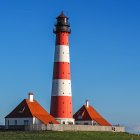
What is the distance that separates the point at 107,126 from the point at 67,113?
7602mm

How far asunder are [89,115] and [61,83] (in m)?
9.26

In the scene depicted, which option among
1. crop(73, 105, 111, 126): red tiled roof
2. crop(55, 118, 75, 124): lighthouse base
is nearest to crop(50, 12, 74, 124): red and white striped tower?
crop(55, 118, 75, 124): lighthouse base

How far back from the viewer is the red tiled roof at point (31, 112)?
72250 mm

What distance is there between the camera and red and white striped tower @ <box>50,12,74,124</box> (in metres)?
73.2

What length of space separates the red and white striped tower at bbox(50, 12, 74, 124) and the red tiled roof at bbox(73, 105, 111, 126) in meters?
6.68

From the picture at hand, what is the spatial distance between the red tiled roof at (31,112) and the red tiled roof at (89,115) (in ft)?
27.1

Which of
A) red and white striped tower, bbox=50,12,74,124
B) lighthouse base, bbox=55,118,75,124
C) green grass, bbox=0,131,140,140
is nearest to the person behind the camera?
green grass, bbox=0,131,140,140

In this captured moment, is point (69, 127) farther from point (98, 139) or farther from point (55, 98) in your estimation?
point (98, 139)

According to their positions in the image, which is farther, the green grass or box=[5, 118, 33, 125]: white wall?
box=[5, 118, 33, 125]: white wall

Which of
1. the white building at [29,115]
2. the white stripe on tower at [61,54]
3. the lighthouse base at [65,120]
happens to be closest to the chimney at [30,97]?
the white building at [29,115]

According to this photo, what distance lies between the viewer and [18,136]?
2329 inches

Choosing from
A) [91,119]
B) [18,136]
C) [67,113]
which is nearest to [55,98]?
[67,113]

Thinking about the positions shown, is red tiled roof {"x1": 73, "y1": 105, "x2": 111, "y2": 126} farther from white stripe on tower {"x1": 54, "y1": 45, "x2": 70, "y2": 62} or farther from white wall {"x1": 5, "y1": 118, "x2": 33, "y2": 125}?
white wall {"x1": 5, "y1": 118, "x2": 33, "y2": 125}

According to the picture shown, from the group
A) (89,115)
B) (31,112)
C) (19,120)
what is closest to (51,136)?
(31,112)
